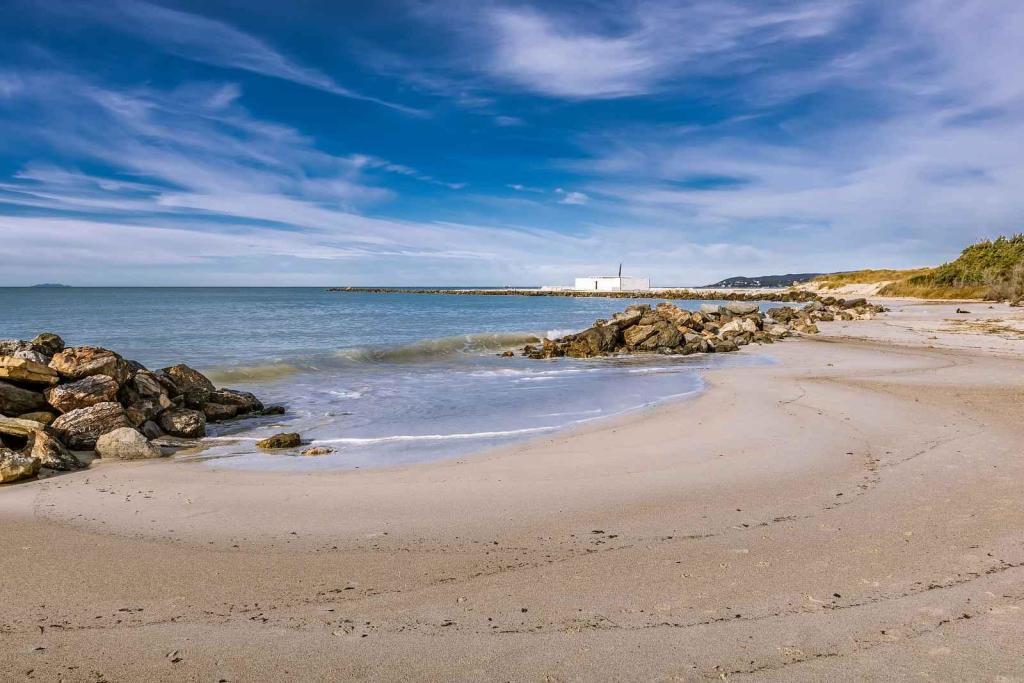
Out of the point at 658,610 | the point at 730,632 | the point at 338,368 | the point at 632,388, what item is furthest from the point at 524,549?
the point at 338,368

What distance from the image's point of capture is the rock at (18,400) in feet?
28.9

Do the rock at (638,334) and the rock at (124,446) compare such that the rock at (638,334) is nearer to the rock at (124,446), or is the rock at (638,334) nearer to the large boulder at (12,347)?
the rock at (124,446)

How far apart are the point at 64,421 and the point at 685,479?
27.7ft

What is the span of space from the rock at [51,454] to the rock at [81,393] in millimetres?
2011

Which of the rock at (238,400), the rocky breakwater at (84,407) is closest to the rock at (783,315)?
the rock at (238,400)

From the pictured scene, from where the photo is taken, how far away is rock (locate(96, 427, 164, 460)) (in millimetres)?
7816

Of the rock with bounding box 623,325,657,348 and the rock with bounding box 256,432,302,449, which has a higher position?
the rock with bounding box 623,325,657,348

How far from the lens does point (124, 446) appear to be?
310 inches

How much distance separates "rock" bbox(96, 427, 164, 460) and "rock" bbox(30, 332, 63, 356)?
3608 mm

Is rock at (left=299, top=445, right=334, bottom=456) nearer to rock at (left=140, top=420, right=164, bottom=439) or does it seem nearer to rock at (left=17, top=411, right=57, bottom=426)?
rock at (left=140, top=420, right=164, bottom=439)

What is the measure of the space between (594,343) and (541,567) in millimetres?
20038

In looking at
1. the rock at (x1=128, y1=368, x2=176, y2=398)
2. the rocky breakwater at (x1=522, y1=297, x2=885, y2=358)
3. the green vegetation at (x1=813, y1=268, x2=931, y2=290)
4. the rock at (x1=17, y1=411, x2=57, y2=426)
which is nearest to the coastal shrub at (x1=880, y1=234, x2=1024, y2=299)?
the green vegetation at (x1=813, y1=268, x2=931, y2=290)

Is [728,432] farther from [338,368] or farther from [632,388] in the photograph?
[338,368]

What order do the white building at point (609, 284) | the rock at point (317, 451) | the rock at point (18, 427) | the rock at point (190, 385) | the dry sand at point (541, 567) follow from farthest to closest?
1. the white building at point (609, 284)
2. the rock at point (190, 385)
3. the rock at point (317, 451)
4. the rock at point (18, 427)
5. the dry sand at point (541, 567)
